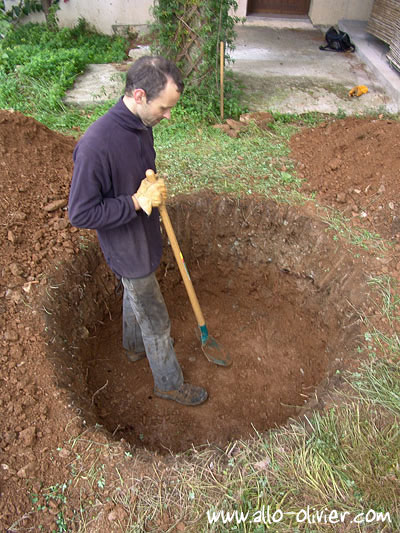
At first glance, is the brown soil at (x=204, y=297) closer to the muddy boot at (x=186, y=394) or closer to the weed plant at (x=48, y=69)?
the muddy boot at (x=186, y=394)

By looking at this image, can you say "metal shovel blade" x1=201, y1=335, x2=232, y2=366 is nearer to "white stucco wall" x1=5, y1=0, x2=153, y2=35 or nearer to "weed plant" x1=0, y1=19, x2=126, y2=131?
"weed plant" x1=0, y1=19, x2=126, y2=131

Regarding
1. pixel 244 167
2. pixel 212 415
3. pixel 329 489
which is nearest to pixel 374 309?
pixel 329 489

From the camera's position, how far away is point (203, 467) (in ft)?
7.06

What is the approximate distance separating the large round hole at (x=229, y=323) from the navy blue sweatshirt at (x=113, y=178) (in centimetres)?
100

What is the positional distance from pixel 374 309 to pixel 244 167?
1.96 meters

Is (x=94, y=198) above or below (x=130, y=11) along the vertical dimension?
below

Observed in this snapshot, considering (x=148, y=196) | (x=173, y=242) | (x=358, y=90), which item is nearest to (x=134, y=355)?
(x=173, y=242)

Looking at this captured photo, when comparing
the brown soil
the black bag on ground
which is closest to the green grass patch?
the brown soil

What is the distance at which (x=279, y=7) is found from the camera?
26.1 ft

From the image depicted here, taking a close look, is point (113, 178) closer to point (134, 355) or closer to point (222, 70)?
point (134, 355)

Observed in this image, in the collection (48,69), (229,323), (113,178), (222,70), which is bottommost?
(229,323)

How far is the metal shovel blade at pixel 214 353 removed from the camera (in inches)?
136

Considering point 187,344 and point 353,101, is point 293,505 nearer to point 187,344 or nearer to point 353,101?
point 187,344

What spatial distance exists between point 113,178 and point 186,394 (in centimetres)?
191
